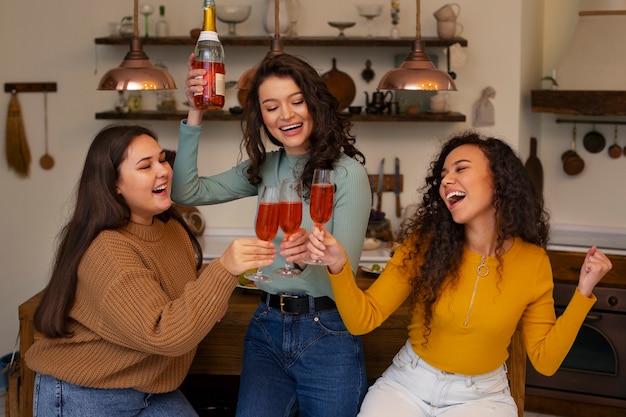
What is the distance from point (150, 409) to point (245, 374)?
28cm

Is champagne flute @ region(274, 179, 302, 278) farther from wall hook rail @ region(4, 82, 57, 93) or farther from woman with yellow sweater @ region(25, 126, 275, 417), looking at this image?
wall hook rail @ region(4, 82, 57, 93)

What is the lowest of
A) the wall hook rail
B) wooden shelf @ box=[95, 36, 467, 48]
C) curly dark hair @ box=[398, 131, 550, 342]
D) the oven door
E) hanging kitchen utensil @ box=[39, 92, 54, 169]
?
the oven door

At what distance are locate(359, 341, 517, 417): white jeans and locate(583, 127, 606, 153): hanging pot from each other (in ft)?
8.63

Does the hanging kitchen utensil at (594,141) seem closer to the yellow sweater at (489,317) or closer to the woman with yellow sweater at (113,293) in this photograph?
the yellow sweater at (489,317)

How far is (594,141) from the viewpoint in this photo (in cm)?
477

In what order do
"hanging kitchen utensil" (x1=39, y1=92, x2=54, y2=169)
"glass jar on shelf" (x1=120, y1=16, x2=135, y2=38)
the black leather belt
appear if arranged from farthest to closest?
"hanging kitchen utensil" (x1=39, y1=92, x2=54, y2=169) < "glass jar on shelf" (x1=120, y1=16, x2=135, y2=38) < the black leather belt

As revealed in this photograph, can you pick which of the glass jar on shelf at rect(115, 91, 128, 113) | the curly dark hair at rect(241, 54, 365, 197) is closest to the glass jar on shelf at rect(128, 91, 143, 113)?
the glass jar on shelf at rect(115, 91, 128, 113)

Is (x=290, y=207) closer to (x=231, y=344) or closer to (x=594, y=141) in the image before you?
(x=231, y=344)

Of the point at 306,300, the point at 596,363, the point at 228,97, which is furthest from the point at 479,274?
the point at 228,97

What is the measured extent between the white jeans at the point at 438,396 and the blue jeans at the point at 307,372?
78 millimetres

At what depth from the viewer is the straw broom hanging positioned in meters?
4.66

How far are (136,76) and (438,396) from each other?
142 cm

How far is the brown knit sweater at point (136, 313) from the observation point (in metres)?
2.16

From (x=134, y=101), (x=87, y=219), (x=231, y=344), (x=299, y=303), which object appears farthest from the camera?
(x=134, y=101)
